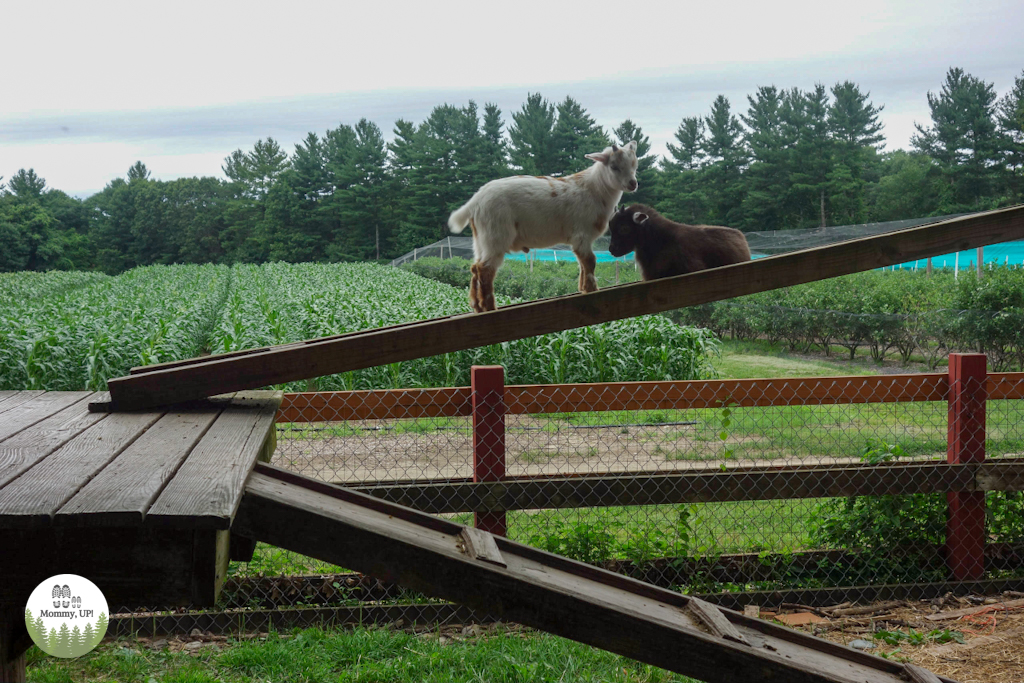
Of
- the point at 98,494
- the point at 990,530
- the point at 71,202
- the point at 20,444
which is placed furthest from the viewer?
the point at 71,202

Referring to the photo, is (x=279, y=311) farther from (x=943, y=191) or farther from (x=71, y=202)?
(x=71, y=202)

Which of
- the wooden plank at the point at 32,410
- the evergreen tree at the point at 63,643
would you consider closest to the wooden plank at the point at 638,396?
the wooden plank at the point at 32,410

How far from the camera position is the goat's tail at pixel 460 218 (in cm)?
292

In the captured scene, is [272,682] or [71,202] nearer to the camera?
[272,682]

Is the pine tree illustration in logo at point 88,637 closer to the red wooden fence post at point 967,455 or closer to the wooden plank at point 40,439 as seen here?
the wooden plank at point 40,439

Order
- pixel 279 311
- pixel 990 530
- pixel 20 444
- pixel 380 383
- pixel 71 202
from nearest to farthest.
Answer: pixel 20 444 < pixel 990 530 < pixel 380 383 < pixel 279 311 < pixel 71 202

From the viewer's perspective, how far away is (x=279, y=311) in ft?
47.7

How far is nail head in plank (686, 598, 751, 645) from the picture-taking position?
186 cm

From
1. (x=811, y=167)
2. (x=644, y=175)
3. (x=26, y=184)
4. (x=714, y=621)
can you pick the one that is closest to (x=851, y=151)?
(x=811, y=167)

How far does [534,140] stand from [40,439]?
29.7 meters

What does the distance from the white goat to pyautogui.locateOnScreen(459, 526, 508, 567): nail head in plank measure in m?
1.03

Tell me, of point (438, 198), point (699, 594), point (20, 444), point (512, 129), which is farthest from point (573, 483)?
point (512, 129)

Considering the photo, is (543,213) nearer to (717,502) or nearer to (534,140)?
(717,502)

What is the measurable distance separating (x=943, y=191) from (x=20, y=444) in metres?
40.5
